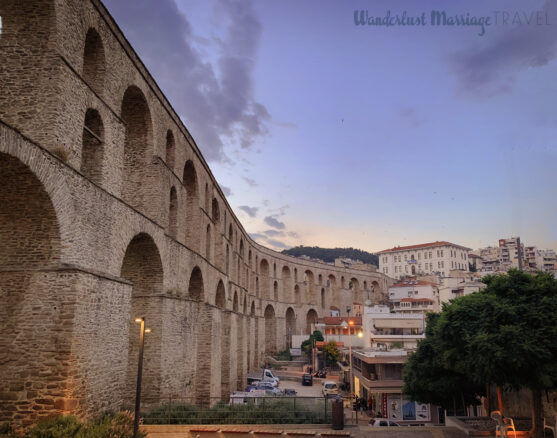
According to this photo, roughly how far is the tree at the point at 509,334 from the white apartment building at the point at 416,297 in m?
40.3

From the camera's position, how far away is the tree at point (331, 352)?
44.7 meters

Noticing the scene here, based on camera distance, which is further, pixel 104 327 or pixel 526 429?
pixel 526 429

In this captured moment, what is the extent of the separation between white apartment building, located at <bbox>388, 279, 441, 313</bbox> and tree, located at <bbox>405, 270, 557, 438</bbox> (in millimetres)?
40267

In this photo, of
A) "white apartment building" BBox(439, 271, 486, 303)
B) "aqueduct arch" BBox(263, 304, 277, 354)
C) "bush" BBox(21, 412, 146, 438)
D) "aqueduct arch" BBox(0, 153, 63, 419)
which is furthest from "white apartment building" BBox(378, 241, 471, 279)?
"aqueduct arch" BBox(0, 153, 63, 419)

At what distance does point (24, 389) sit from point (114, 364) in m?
2.88

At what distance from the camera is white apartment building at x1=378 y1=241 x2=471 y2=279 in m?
101

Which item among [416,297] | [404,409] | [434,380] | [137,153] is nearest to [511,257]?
[416,297]

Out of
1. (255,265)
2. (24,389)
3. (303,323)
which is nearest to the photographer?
(24,389)

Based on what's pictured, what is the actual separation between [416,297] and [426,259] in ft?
128

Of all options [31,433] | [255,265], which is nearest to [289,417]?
[31,433]

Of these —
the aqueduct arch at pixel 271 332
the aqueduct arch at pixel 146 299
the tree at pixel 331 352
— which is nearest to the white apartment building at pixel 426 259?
the aqueduct arch at pixel 271 332

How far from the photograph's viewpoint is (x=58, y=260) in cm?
1105

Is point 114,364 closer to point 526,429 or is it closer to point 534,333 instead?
point 534,333

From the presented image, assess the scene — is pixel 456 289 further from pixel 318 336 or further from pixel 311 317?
pixel 311 317
